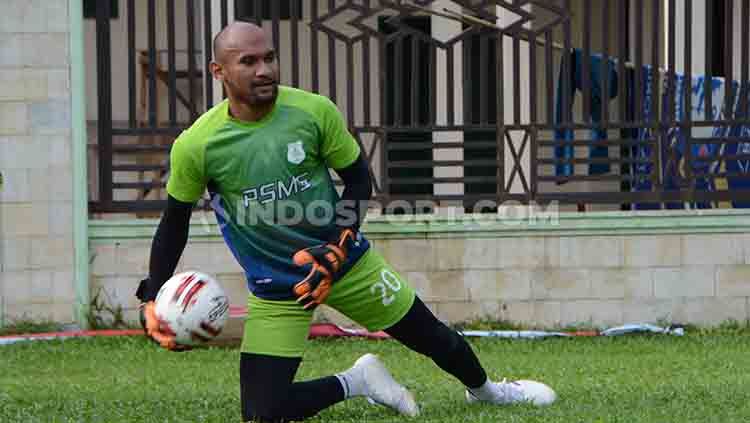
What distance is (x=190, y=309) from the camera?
590 cm

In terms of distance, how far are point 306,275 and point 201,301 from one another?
0.54 metres

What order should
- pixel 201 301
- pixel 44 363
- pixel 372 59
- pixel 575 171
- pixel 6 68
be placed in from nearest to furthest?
pixel 201 301
pixel 44 363
pixel 6 68
pixel 575 171
pixel 372 59

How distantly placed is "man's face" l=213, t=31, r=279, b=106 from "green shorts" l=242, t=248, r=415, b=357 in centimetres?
87

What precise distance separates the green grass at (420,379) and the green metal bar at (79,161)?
44cm

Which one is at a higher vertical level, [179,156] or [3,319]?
[179,156]

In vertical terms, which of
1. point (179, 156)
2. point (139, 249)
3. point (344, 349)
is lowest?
point (344, 349)

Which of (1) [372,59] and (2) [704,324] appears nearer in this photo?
(2) [704,324]

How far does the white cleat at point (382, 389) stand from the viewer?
659 cm

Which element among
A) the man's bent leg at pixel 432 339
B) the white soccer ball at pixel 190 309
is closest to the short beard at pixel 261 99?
the white soccer ball at pixel 190 309

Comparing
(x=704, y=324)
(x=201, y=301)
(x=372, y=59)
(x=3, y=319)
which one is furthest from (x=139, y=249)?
(x=201, y=301)

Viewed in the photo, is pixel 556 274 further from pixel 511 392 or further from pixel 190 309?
pixel 190 309

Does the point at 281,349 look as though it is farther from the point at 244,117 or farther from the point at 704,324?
the point at 704,324

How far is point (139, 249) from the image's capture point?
11.1 metres

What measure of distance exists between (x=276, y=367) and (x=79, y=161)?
196 inches
